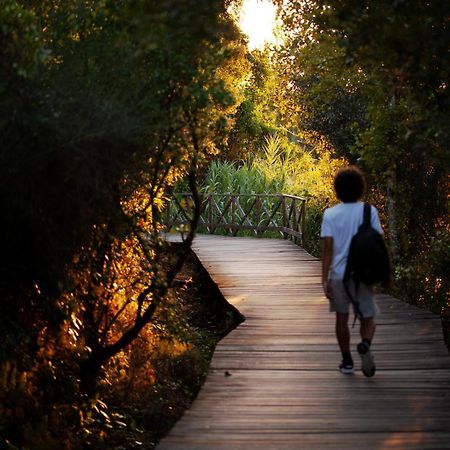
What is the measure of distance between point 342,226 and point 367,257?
30 centimetres

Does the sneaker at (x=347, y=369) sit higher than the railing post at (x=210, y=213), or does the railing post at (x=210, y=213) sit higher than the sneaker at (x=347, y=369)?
the sneaker at (x=347, y=369)

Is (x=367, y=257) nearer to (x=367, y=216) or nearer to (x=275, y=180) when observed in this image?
(x=367, y=216)

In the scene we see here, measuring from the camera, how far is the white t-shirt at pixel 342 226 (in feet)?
20.4

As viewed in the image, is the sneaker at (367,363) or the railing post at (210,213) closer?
the sneaker at (367,363)

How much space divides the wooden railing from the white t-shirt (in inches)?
458

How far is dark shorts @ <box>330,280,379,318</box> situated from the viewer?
6.28 metres

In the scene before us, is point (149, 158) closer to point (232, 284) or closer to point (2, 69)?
point (2, 69)

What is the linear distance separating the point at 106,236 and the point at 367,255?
214cm

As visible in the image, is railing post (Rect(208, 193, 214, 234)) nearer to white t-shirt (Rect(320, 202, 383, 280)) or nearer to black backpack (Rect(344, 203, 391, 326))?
white t-shirt (Rect(320, 202, 383, 280))

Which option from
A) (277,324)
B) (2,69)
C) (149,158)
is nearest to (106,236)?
(149,158)

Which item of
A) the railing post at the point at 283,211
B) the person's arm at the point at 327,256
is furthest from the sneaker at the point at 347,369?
the railing post at the point at 283,211

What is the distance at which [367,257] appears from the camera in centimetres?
608

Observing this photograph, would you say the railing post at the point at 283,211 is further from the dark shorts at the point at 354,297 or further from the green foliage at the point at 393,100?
the dark shorts at the point at 354,297

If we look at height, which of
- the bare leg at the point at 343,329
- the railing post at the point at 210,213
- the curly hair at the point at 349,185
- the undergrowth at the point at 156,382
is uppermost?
the curly hair at the point at 349,185
